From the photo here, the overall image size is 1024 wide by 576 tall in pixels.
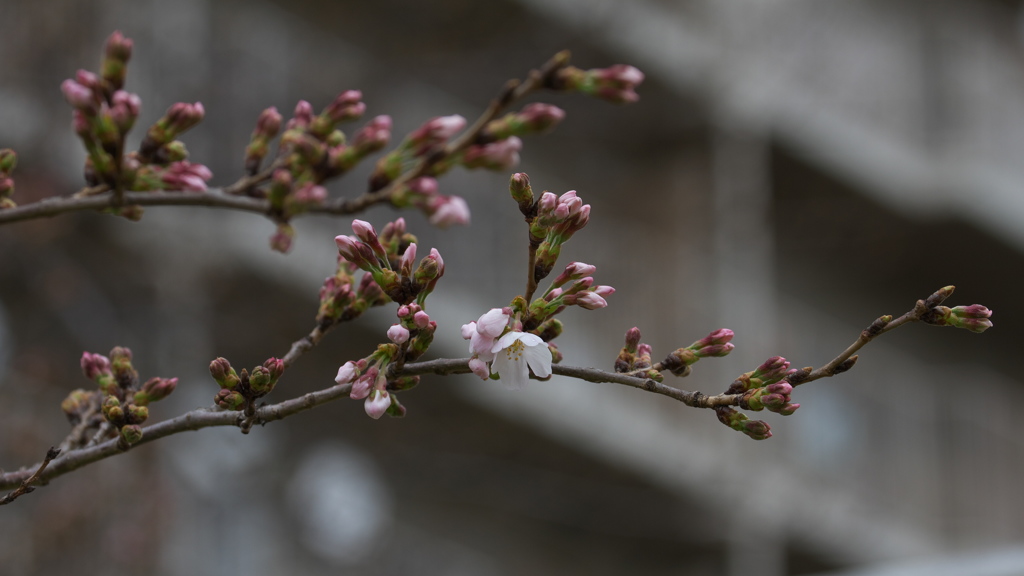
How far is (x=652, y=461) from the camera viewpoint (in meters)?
4.70

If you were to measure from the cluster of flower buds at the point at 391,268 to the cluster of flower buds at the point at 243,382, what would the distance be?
0.39 ft

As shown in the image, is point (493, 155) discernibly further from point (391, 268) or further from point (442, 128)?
point (391, 268)

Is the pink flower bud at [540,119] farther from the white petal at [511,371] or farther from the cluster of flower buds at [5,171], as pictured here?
the cluster of flower buds at [5,171]

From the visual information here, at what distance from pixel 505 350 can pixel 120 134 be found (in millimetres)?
402

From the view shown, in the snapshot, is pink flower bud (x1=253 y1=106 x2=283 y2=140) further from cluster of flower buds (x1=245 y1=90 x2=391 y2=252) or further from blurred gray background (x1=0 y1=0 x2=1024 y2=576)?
blurred gray background (x1=0 y1=0 x2=1024 y2=576)

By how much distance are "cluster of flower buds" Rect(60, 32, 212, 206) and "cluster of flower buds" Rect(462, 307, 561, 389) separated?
1.23 feet

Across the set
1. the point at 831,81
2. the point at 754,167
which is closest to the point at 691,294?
the point at 754,167

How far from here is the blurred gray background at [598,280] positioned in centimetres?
358

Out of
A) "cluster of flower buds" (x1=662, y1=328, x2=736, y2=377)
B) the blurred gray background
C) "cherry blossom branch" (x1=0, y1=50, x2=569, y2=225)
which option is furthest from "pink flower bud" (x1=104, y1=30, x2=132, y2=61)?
the blurred gray background

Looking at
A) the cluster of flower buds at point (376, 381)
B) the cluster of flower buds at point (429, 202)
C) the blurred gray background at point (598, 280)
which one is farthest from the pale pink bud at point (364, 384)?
the blurred gray background at point (598, 280)

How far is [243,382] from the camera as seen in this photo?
2.68ft

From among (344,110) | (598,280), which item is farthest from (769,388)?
(598,280)

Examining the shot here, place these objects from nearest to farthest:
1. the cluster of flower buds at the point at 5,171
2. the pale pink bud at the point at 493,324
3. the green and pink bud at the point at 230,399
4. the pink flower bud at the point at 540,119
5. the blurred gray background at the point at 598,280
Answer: the pale pink bud at the point at 493,324, the green and pink bud at the point at 230,399, the cluster of flower buds at the point at 5,171, the pink flower bud at the point at 540,119, the blurred gray background at the point at 598,280

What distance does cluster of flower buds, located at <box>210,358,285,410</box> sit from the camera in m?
0.81
